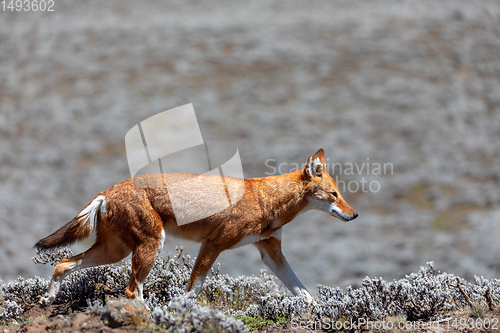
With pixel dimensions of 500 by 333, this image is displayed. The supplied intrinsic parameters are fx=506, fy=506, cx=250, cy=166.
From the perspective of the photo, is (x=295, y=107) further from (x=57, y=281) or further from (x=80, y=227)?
(x=57, y=281)

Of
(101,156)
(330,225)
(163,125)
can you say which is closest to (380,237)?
(330,225)

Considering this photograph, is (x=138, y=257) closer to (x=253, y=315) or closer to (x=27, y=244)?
(x=253, y=315)

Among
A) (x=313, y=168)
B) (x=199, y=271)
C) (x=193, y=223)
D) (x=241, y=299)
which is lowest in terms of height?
(x=241, y=299)

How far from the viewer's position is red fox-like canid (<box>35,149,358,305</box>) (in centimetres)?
554

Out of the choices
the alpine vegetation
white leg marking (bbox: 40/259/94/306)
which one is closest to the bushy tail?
white leg marking (bbox: 40/259/94/306)

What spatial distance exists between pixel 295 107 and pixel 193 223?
13115mm

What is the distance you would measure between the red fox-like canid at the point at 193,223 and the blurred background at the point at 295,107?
26.6 feet

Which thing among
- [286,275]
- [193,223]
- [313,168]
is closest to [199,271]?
[193,223]

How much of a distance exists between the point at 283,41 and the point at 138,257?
15445mm

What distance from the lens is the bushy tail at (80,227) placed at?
223 inches

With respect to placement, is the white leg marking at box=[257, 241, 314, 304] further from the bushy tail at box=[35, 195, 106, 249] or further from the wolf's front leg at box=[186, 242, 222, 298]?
the bushy tail at box=[35, 195, 106, 249]

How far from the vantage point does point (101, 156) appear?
16.5m

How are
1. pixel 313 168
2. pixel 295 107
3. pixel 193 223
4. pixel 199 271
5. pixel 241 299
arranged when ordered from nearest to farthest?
1. pixel 199 271
2. pixel 193 223
3. pixel 313 168
4. pixel 241 299
5. pixel 295 107

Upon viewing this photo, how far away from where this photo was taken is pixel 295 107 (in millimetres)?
18359
